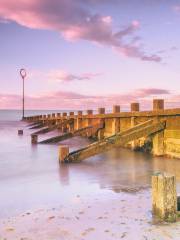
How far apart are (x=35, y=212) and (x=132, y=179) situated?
276 cm

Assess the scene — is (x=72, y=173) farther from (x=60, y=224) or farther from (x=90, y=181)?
(x=60, y=224)

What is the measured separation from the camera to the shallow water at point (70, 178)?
17.4ft

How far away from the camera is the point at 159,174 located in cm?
381

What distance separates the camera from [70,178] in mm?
6891

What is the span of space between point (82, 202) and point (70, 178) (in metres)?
1.95

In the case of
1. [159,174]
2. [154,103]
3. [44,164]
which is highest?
[154,103]

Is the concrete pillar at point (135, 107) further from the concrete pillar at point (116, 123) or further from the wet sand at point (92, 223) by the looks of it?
the wet sand at point (92, 223)

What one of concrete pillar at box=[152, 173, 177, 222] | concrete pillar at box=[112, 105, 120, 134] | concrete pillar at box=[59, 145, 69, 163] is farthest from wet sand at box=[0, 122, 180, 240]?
concrete pillar at box=[112, 105, 120, 134]

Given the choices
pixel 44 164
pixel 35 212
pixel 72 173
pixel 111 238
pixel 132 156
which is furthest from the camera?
pixel 132 156

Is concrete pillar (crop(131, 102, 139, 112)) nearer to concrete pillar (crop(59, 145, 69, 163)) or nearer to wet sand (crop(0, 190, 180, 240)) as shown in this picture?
concrete pillar (crop(59, 145, 69, 163))

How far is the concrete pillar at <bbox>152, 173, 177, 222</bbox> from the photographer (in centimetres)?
374

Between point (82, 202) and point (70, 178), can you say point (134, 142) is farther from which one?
point (82, 202)

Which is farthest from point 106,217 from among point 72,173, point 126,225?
point 72,173

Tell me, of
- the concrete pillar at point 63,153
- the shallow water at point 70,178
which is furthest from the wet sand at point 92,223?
the concrete pillar at point 63,153
